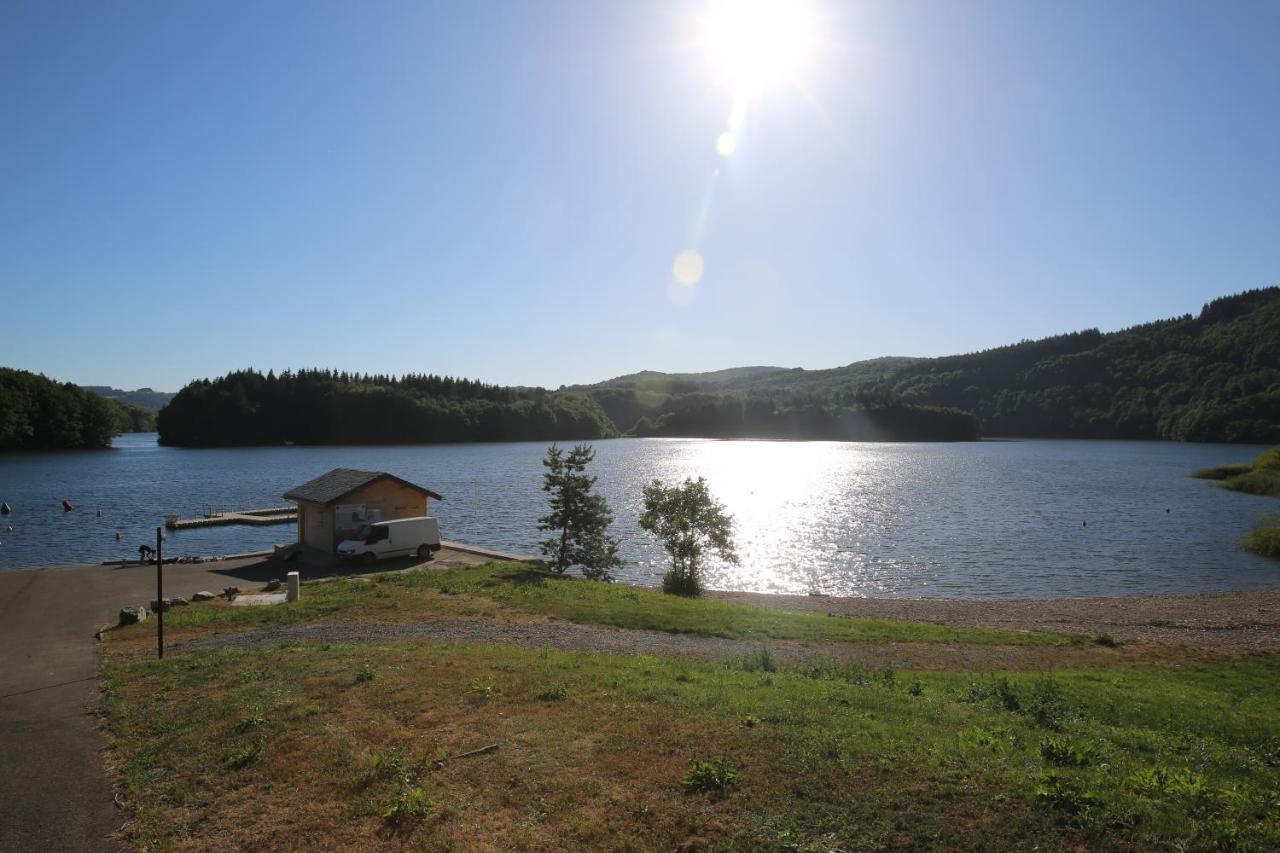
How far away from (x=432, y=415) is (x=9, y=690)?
170 meters

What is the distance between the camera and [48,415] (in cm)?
12556

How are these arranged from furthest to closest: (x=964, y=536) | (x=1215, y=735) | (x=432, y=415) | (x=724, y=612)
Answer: (x=432, y=415) → (x=964, y=536) → (x=724, y=612) → (x=1215, y=735)

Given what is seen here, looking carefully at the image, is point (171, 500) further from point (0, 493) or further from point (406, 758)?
point (406, 758)

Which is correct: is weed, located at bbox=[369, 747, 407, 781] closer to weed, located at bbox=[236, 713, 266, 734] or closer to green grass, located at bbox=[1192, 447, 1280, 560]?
weed, located at bbox=[236, 713, 266, 734]

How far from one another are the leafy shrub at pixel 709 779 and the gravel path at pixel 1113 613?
2206 centimetres

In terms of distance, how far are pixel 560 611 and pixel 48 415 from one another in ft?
489

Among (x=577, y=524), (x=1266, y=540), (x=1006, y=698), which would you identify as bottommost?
(x=1266, y=540)

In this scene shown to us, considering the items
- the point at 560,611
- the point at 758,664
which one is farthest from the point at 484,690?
the point at 560,611

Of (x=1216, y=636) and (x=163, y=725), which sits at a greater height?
(x=163, y=725)

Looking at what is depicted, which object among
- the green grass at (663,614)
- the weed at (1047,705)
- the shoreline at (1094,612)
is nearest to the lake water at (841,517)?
the shoreline at (1094,612)

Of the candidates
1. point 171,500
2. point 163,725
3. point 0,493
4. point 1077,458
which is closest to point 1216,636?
point 163,725

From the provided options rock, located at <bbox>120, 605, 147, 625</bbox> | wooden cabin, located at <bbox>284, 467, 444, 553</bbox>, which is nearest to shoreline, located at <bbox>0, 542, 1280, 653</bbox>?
wooden cabin, located at <bbox>284, 467, 444, 553</bbox>

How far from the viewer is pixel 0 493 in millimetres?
66750

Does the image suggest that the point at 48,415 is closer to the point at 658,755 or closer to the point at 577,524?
the point at 577,524
